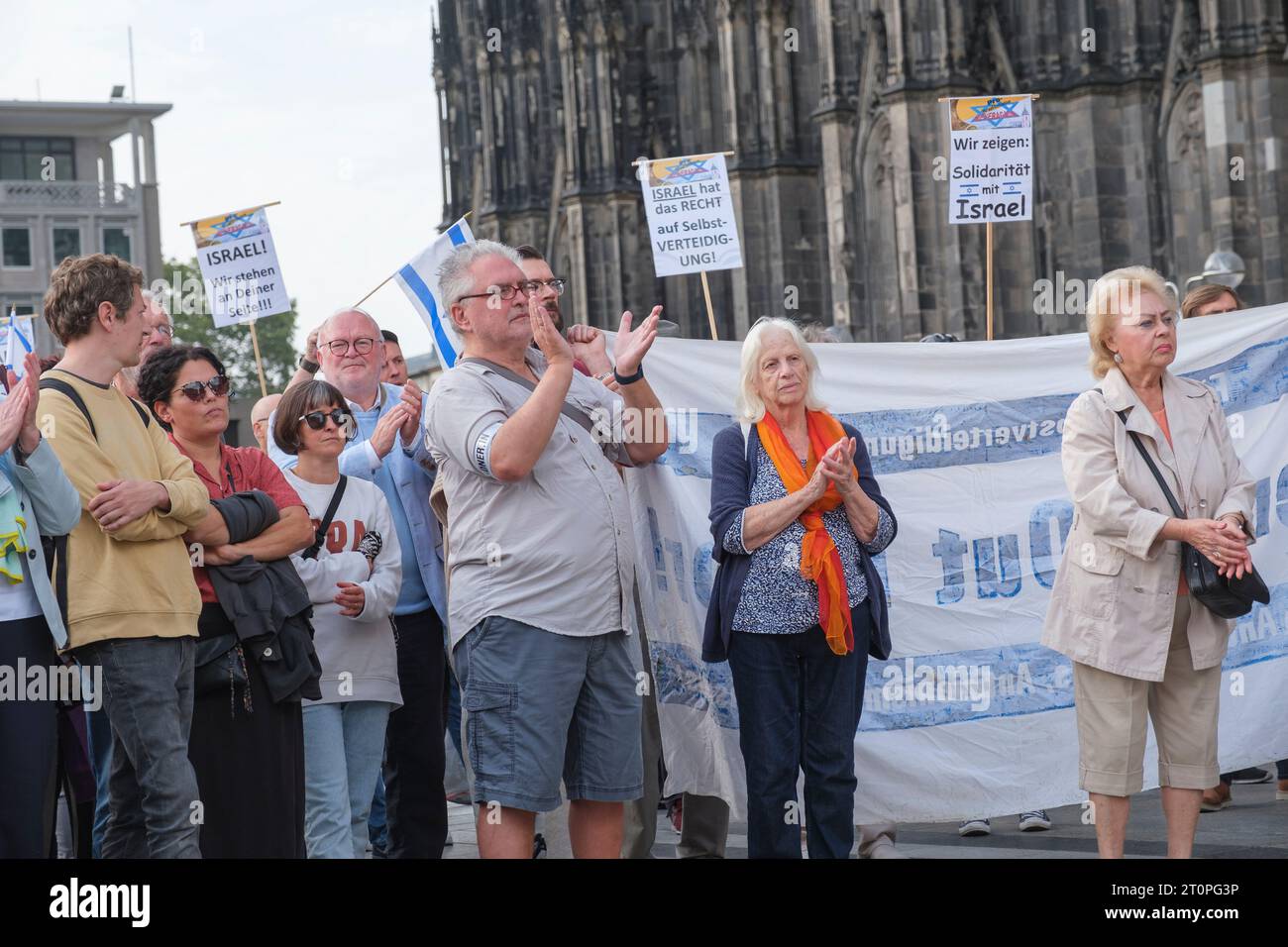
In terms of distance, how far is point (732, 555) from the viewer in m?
6.54

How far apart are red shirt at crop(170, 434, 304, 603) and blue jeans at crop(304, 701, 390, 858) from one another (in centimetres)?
75

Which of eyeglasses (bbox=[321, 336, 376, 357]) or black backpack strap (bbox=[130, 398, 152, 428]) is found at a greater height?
eyeglasses (bbox=[321, 336, 376, 357])

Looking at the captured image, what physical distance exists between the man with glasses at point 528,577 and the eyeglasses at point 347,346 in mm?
1907

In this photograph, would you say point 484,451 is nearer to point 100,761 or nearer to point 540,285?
point 540,285

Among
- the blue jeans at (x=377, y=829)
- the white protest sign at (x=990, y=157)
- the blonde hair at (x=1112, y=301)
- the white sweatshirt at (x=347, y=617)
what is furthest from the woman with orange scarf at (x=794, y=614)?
the white protest sign at (x=990, y=157)

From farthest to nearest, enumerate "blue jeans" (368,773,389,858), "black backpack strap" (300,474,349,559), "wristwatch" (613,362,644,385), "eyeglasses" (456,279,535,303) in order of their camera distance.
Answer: "blue jeans" (368,773,389,858), "black backpack strap" (300,474,349,559), "wristwatch" (613,362,644,385), "eyeglasses" (456,279,535,303)

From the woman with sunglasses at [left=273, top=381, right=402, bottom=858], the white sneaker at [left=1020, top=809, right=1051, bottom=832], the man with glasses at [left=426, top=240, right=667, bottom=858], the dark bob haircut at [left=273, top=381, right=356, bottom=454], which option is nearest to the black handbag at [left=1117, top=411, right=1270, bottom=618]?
the man with glasses at [left=426, top=240, right=667, bottom=858]

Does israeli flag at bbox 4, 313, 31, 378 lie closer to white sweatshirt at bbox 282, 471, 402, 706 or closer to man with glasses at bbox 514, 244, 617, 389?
white sweatshirt at bbox 282, 471, 402, 706

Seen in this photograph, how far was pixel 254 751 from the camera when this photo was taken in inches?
239

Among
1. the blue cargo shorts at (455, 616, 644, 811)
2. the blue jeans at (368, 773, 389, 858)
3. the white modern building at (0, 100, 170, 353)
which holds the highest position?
the white modern building at (0, 100, 170, 353)

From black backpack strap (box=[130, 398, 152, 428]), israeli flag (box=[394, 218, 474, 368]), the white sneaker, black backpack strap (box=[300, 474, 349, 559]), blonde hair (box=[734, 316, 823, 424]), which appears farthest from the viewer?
israeli flag (box=[394, 218, 474, 368])

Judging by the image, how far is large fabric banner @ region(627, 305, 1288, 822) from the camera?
7.66 m
